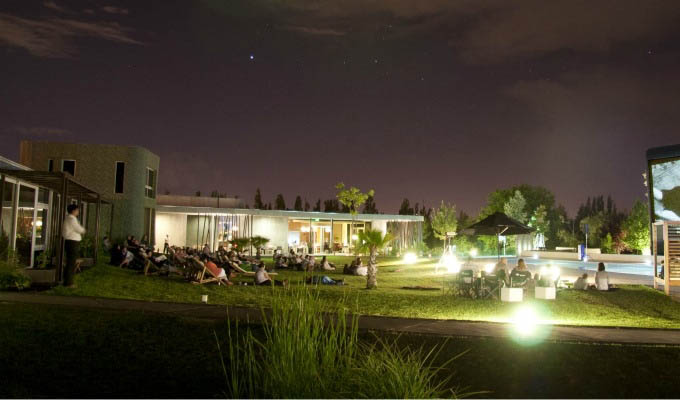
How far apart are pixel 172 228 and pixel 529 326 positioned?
2640 cm

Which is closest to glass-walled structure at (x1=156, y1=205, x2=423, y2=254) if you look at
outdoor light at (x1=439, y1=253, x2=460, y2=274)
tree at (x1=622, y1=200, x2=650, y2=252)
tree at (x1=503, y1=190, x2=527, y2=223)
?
outdoor light at (x1=439, y1=253, x2=460, y2=274)

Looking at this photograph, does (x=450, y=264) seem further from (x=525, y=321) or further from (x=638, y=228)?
(x=638, y=228)

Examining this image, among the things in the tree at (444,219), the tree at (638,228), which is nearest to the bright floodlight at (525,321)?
the tree at (638,228)

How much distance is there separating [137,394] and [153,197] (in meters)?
24.8

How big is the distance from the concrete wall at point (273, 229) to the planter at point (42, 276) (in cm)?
2139

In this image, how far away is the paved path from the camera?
20.9 ft

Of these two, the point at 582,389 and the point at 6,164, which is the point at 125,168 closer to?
the point at 6,164

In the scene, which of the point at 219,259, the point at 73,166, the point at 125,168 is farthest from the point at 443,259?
the point at 73,166

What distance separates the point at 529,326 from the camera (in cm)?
725

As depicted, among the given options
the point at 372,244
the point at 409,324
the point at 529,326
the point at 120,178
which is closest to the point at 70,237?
the point at 409,324

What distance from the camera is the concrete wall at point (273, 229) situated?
104 ft

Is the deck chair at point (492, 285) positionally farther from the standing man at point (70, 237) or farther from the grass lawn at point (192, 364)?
the standing man at point (70, 237)

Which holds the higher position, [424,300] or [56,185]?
[56,185]

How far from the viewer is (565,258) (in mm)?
30047
